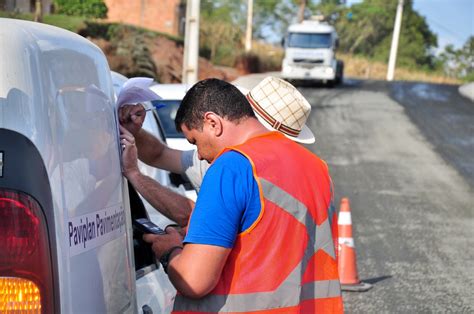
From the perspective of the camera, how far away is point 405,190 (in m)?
15.4

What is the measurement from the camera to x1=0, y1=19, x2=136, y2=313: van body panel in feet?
7.38

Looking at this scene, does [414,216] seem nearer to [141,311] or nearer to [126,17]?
[141,311]

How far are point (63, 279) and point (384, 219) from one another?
10.9 meters

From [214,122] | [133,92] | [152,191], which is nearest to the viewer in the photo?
[214,122]

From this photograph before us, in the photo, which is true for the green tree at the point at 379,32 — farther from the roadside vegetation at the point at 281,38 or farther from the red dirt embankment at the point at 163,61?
the red dirt embankment at the point at 163,61

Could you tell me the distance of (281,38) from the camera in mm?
45875

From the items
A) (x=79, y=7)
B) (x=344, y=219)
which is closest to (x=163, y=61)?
(x=79, y=7)

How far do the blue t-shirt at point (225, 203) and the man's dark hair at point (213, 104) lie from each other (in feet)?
0.74

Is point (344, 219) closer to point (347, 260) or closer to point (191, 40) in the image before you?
point (347, 260)

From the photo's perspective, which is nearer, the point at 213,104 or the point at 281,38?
the point at 213,104

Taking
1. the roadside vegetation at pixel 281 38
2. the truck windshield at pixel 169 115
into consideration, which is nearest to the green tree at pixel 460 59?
the roadside vegetation at pixel 281 38

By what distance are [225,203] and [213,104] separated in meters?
0.40

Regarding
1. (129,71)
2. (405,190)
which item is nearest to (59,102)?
(405,190)

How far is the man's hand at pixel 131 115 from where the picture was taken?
3.49m
